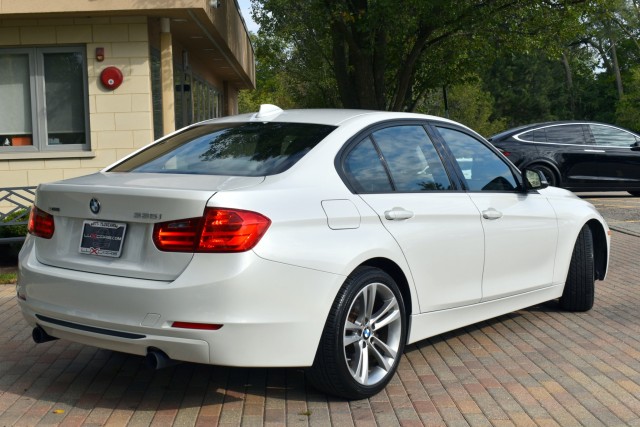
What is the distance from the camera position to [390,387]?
521 centimetres

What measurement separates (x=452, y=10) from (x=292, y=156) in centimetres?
1508

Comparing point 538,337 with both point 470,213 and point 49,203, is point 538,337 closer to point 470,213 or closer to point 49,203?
point 470,213

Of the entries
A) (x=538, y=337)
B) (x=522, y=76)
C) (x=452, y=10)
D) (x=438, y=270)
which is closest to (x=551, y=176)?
(x=452, y=10)

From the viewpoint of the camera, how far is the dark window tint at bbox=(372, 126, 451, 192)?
215 inches

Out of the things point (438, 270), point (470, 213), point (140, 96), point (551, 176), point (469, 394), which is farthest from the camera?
point (551, 176)

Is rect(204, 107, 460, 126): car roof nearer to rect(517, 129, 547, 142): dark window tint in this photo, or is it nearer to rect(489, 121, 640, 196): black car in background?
rect(489, 121, 640, 196): black car in background

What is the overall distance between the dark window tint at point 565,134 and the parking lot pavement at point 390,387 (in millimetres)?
12353

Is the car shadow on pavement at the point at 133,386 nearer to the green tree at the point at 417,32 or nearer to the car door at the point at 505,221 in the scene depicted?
the car door at the point at 505,221

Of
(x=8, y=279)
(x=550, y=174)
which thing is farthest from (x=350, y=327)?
A: (x=550, y=174)

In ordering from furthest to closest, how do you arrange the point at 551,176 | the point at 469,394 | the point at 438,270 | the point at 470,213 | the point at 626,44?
the point at 626,44 → the point at 551,176 → the point at 470,213 → the point at 438,270 → the point at 469,394

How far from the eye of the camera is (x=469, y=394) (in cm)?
506

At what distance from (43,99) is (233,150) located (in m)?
9.28

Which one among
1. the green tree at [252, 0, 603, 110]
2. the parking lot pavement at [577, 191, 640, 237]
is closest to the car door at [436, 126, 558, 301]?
the parking lot pavement at [577, 191, 640, 237]

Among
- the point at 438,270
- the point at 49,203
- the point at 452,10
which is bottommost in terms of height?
the point at 438,270
